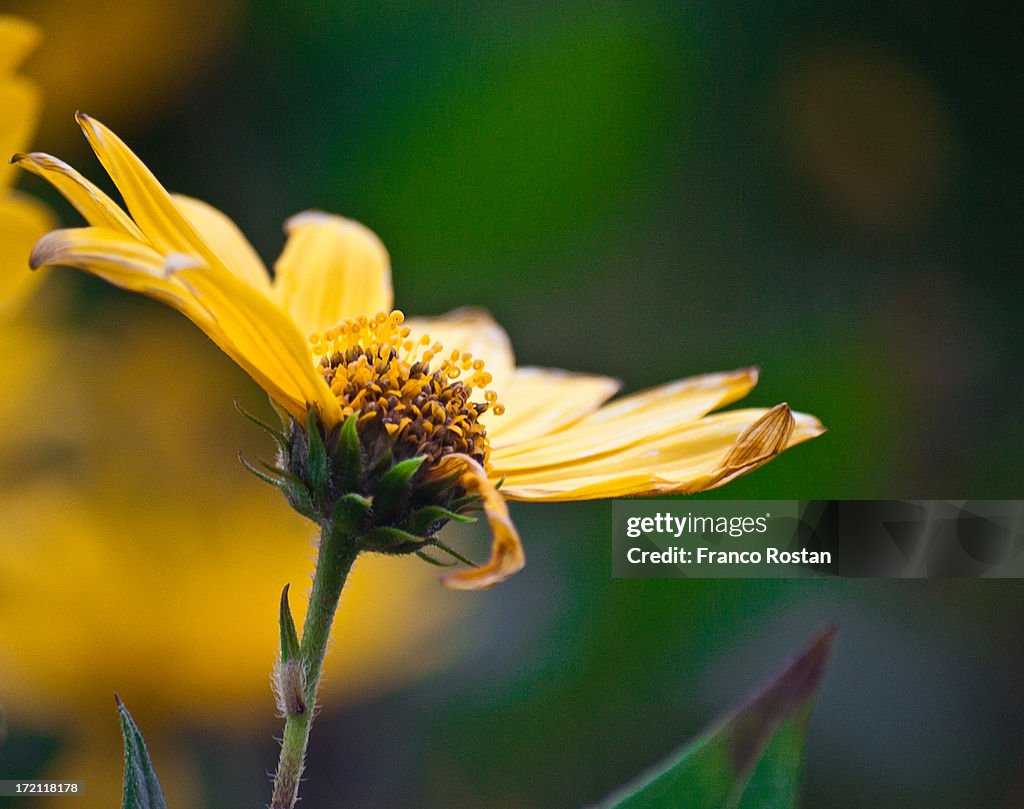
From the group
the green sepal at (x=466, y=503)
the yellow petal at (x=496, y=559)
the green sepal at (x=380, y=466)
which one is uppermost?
the green sepal at (x=380, y=466)

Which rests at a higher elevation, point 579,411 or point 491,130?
point 491,130

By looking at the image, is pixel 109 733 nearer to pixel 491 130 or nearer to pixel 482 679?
pixel 482 679

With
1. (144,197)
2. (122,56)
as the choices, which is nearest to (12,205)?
(144,197)

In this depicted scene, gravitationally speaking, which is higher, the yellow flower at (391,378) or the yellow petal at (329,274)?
the yellow petal at (329,274)

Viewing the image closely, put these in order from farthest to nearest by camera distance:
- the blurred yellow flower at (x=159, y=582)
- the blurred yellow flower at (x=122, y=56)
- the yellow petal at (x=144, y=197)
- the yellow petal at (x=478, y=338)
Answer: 1. the blurred yellow flower at (x=122, y=56)
2. the blurred yellow flower at (x=159, y=582)
3. the yellow petal at (x=478, y=338)
4. the yellow petal at (x=144, y=197)

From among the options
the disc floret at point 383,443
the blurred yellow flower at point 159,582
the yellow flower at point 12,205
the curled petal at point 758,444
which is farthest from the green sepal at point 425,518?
the blurred yellow flower at point 159,582

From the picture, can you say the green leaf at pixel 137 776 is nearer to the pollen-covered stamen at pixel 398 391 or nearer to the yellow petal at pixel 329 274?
the pollen-covered stamen at pixel 398 391

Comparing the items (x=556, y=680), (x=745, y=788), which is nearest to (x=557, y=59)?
(x=556, y=680)
